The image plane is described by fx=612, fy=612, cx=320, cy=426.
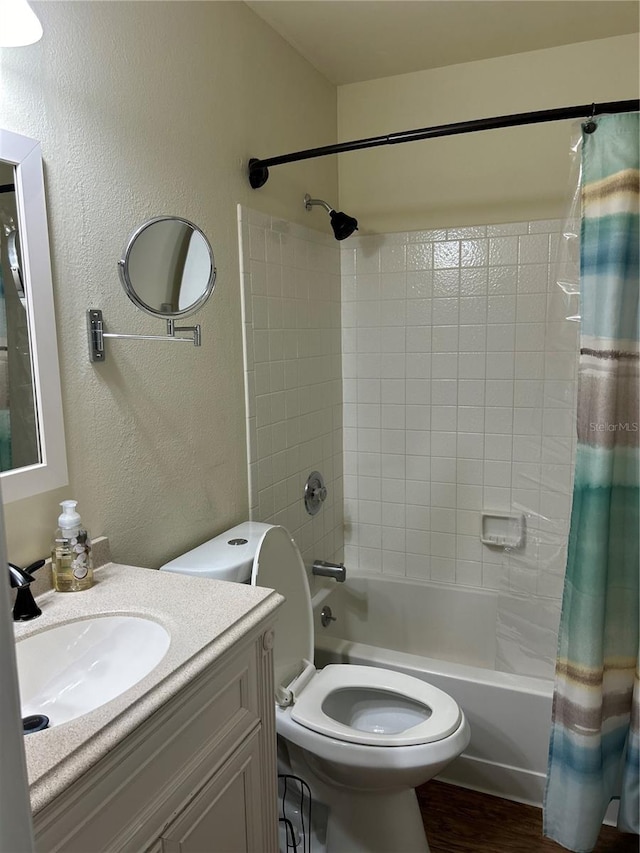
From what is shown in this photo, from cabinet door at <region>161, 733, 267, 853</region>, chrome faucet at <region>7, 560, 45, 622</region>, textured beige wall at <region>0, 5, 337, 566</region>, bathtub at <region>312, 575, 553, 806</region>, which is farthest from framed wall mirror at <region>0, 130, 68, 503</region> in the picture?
bathtub at <region>312, 575, 553, 806</region>

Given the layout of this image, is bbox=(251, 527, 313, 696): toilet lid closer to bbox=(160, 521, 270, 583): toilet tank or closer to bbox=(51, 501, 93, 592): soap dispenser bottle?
bbox=(160, 521, 270, 583): toilet tank

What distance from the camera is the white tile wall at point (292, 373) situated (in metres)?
1.98

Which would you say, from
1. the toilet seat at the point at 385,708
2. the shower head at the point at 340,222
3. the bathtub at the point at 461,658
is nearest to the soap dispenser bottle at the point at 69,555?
the toilet seat at the point at 385,708

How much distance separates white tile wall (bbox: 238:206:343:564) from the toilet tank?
0.99 feet

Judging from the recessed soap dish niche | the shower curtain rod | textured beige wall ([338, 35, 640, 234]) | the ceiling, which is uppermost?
the ceiling

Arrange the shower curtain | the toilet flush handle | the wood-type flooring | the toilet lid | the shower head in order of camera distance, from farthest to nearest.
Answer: the toilet flush handle, the shower head, the wood-type flooring, the toilet lid, the shower curtain

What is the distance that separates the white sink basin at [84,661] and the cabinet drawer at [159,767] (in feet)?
0.40

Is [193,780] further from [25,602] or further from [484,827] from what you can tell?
[484,827]

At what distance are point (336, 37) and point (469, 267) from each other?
938 millimetres

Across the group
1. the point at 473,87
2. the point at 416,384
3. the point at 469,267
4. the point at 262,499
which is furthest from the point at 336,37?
the point at 262,499

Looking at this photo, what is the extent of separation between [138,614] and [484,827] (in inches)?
54.9

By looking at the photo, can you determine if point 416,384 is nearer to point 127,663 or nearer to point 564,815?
point 564,815

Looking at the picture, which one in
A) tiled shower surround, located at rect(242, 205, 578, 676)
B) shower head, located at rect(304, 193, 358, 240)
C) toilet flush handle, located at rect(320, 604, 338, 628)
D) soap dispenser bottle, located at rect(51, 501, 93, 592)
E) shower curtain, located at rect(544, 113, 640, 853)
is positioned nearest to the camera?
soap dispenser bottle, located at rect(51, 501, 93, 592)

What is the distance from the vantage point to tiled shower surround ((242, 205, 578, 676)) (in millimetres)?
2004
